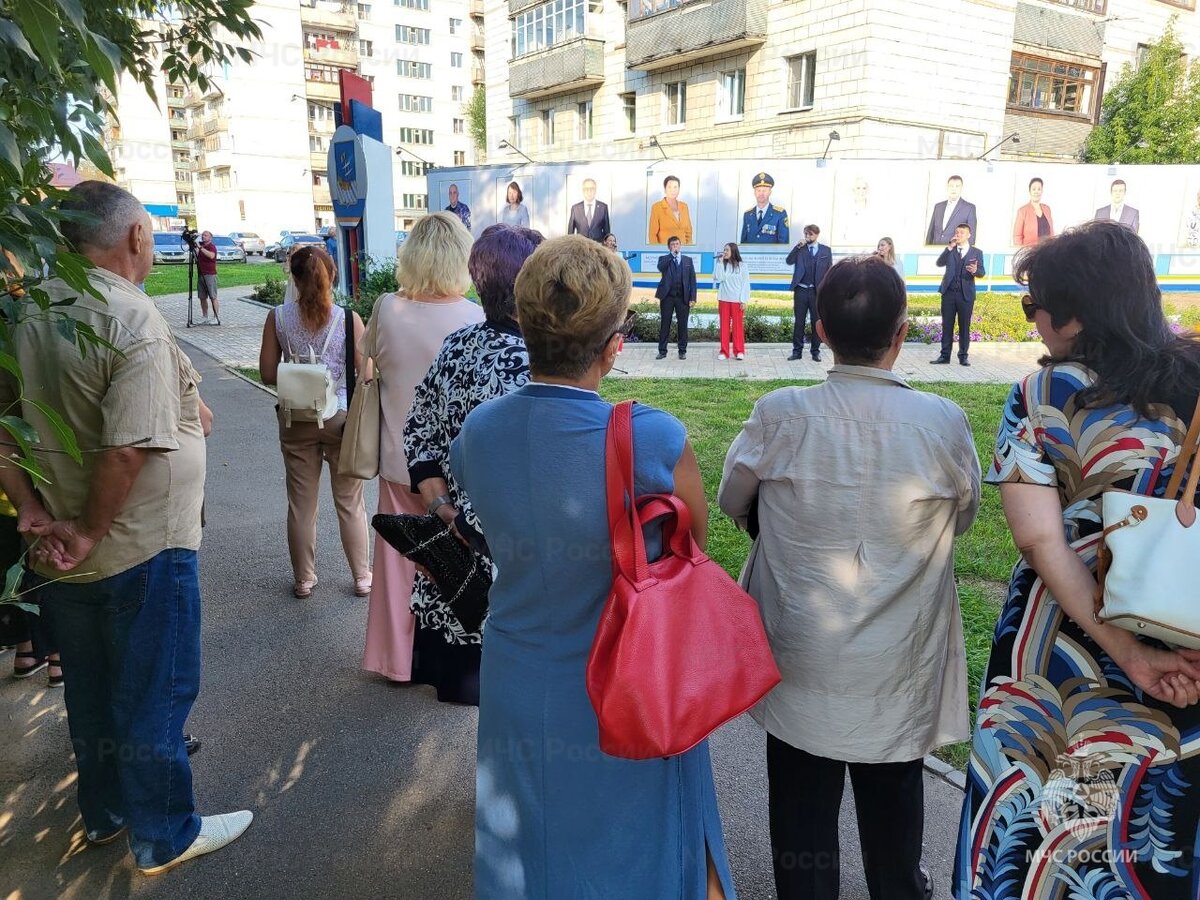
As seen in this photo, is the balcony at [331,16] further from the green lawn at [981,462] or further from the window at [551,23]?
the green lawn at [981,462]

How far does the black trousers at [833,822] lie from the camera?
212cm

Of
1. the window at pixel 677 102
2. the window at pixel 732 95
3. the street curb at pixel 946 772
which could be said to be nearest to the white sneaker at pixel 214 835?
the street curb at pixel 946 772

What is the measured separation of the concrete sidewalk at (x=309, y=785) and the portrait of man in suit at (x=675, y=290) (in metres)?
9.60

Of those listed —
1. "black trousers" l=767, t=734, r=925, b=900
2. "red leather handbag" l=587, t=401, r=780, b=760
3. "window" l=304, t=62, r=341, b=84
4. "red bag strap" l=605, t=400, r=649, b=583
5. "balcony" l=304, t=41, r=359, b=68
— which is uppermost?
"balcony" l=304, t=41, r=359, b=68

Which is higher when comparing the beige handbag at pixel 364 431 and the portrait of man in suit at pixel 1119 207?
the portrait of man in suit at pixel 1119 207

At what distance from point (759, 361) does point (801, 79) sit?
17867mm


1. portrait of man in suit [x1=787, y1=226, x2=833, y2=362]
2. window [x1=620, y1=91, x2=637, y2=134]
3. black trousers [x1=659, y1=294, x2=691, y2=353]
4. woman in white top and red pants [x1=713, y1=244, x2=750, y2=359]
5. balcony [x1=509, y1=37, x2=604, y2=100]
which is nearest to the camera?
portrait of man in suit [x1=787, y1=226, x2=833, y2=362]

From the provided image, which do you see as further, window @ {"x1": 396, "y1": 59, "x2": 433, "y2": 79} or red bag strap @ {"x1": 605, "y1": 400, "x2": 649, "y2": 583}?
window @ {"x1": 396, "y1": 59, "x2": 433, "y2": 79}

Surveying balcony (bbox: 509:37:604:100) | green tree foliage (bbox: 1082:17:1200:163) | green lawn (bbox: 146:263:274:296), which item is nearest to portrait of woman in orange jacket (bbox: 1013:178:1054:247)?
green tree foliage (bbox: 1082:17:1200:163)

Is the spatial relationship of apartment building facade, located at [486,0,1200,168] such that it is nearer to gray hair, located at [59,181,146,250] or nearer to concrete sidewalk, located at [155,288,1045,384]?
concrete sidewalk, located at [155,288,1045,384]

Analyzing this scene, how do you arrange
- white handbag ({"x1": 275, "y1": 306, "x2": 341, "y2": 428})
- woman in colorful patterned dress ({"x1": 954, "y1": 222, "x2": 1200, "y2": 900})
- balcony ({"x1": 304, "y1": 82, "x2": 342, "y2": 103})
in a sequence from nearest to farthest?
1. woman in colorful patterned dress ({"x1": 954, "y1": 222, "x2": 1200, "y2": 900})
2. white handbag ({"x1": 275, "y1": 306, "x2": 341, "y2": 428})
3. balcony ({"x1": 304, "y1": 82, "x2": 342, "y2": 103})

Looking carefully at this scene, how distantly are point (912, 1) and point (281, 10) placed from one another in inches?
1790

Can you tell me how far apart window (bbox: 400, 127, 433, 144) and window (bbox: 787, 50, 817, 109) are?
4659 cm

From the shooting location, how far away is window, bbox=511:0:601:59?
33.0m
